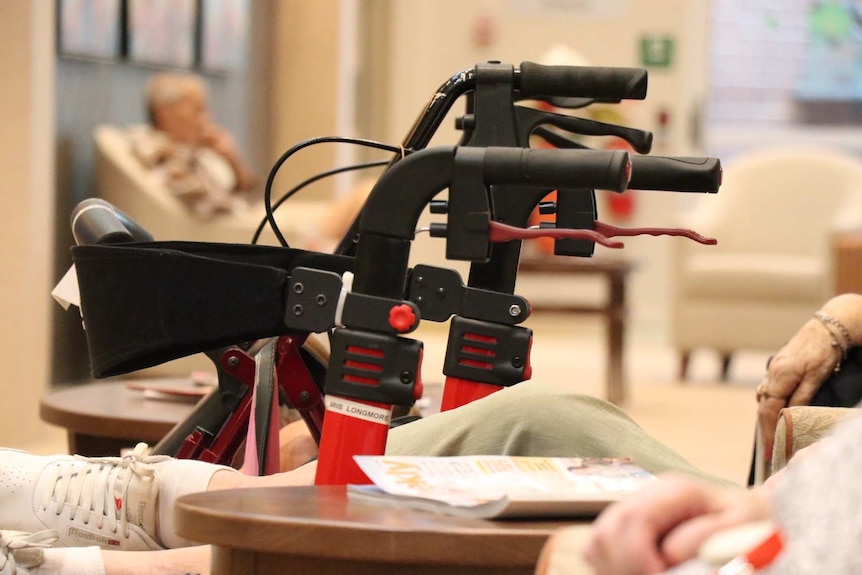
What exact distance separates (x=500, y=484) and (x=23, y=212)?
294 centimetres

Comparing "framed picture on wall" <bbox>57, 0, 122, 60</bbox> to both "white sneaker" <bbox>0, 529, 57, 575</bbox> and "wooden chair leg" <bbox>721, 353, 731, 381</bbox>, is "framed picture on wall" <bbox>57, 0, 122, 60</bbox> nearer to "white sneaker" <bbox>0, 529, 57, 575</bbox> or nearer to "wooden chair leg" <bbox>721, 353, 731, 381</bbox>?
"wooden chair leg" <bbox>721, 353, 731, 381</bbox>

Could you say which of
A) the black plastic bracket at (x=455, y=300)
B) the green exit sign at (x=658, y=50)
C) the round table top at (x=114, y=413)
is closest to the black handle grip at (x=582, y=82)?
the black plastic bracket at (x=455, y=300)

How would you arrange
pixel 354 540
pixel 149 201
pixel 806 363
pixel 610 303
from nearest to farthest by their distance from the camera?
pixel 354 540 < pixel 806 363 < pixel 149 201 < pixel 610 303

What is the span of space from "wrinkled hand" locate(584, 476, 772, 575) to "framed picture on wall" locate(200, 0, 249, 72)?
5.12 metres

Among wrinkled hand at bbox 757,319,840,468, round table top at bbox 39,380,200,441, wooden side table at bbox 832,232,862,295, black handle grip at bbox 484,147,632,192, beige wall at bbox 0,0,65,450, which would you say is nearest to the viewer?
black handle grip at bbox 484,147,632,192

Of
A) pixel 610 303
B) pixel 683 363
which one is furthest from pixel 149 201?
pixel 683 363

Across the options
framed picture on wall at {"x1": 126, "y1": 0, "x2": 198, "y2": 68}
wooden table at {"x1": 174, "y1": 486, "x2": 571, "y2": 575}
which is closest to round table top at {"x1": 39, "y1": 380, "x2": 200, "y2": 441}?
wooden table at {"x1": 174, "y1": 486, "x2": 571, "y2": 575}

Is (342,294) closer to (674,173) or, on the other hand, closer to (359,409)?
(359,409)

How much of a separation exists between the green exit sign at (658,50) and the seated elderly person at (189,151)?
282 cm

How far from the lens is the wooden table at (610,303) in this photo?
177 inches

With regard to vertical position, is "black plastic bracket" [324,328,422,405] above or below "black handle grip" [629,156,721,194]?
below

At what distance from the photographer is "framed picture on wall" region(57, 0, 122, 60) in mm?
4195

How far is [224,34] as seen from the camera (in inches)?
228

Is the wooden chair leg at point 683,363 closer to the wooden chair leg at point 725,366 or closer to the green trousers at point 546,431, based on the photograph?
the wooden chair leg at point 725,366
